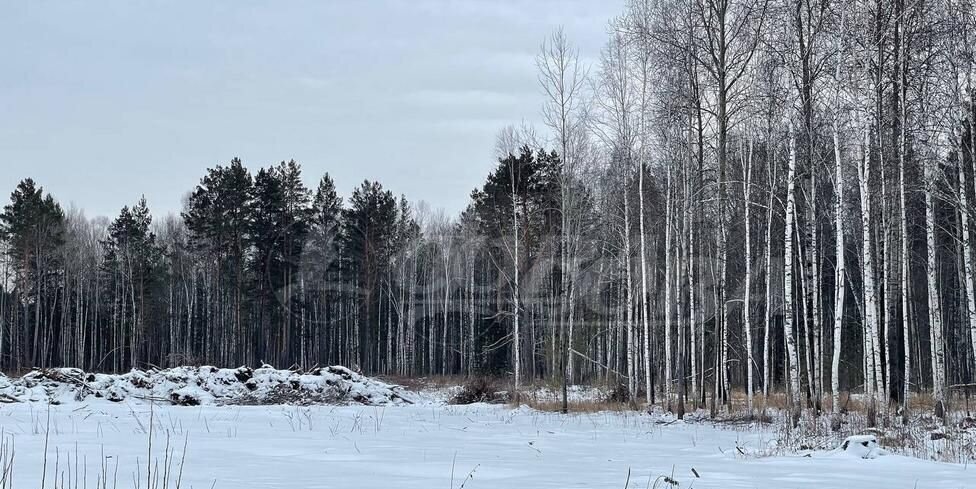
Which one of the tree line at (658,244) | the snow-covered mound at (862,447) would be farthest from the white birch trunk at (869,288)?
the snow-covered mound at (862,447)

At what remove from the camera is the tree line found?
49.6ft

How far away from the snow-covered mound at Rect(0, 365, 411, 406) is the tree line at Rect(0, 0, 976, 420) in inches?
222

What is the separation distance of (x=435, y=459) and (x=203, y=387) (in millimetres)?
15809

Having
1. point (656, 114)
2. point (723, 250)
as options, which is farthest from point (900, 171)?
point (656, 114)

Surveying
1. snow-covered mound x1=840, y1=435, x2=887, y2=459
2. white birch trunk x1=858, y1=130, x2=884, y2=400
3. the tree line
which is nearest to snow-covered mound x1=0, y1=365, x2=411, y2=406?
the tree line

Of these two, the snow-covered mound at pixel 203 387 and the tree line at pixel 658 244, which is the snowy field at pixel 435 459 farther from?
the snow-covered mound at pixel 203 387

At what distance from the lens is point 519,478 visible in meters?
6.34

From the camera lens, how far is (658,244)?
2880 cm

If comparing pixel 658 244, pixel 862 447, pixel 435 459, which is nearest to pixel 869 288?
pixel 862 447

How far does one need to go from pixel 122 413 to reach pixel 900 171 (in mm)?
16182

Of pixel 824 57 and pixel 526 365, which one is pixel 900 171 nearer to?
pixel 824 57

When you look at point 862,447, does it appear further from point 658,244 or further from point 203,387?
point 658,244

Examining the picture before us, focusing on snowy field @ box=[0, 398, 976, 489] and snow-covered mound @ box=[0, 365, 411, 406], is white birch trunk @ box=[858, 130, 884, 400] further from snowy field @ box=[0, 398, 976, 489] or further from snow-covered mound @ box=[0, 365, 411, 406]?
snow-covered mound @ box=[0, 365, 411, 406]

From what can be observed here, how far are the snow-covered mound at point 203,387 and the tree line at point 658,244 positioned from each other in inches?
222
